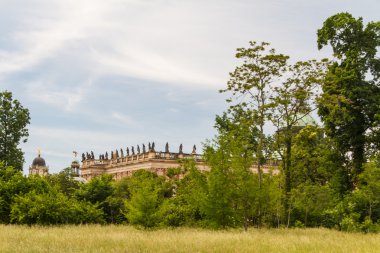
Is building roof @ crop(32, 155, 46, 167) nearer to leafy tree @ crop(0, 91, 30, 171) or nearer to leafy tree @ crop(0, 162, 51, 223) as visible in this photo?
leafy tree @ crop(0, 91, 30, 171)

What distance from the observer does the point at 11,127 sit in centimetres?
5022

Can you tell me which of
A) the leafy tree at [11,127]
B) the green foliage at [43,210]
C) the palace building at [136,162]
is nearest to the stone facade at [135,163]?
the palace building at [136,162]

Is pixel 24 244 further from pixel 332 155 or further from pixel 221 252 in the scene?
pixel 332 155

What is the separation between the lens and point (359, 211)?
117 ft

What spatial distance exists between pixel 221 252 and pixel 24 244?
6643mm

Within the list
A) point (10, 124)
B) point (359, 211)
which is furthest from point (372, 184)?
point (10, 124)

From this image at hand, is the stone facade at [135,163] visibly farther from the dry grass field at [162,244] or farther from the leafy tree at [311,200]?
the dry grass field at [162,244]

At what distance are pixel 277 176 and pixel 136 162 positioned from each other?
50.3 metres

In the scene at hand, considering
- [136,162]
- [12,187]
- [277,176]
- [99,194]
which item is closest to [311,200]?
[277,176]

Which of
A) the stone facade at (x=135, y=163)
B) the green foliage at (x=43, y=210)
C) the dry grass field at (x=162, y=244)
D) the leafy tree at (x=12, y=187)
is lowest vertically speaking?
the dry grass field at (x=162, y=244)

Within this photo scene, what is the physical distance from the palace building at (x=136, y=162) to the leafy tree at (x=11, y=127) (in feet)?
73.1

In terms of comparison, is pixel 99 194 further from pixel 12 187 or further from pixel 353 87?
pixel 353 87

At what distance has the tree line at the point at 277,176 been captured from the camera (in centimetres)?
2897

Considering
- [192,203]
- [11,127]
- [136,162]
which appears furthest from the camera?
[136,162]
